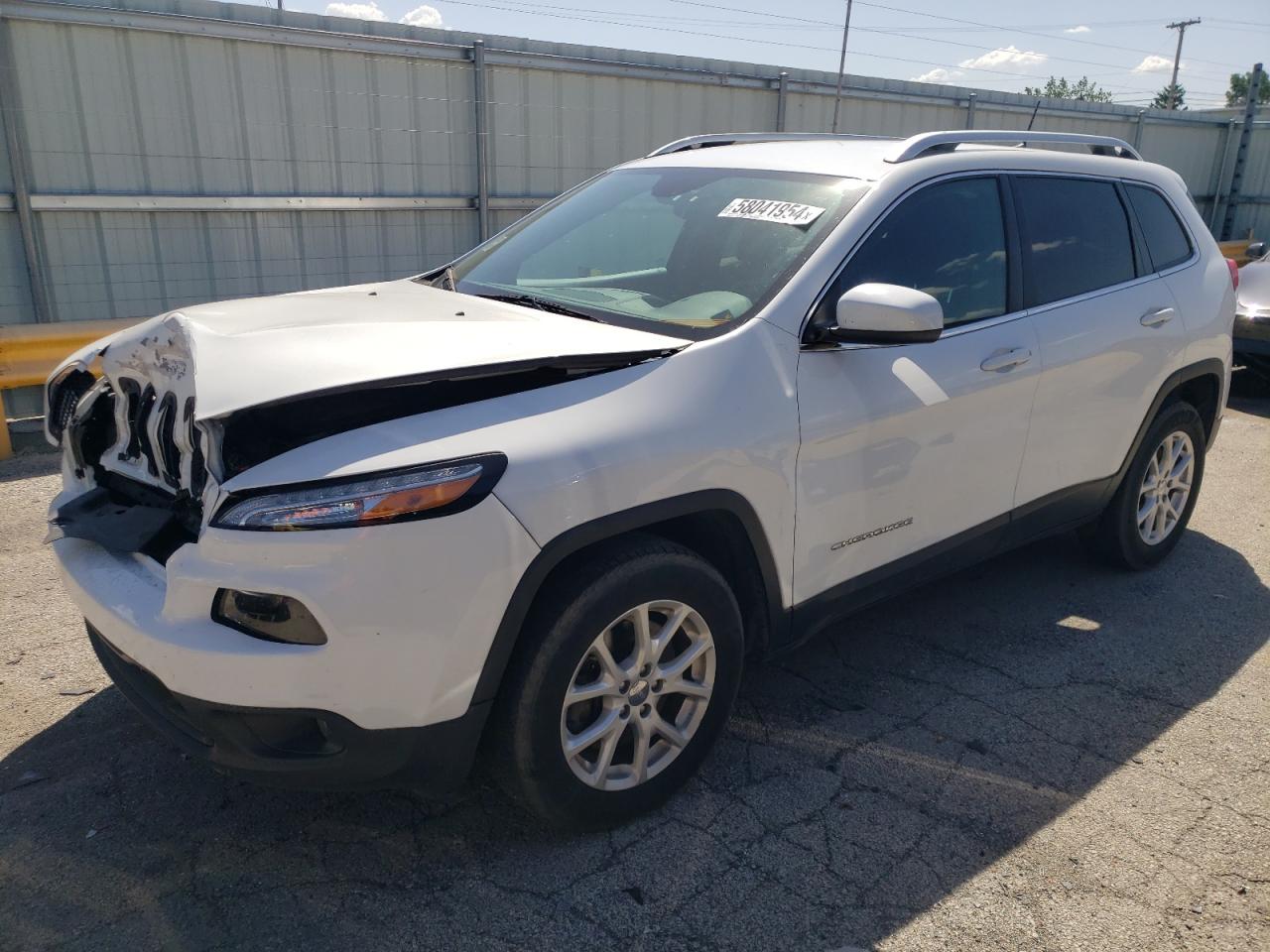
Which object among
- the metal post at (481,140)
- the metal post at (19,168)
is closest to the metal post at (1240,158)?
the metal post at (481,140)

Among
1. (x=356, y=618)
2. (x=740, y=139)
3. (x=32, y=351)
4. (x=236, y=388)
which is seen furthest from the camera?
(x=32, y=351)

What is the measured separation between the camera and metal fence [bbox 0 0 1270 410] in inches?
291

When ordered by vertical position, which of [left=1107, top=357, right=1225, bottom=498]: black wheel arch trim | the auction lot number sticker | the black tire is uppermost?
the auction lot number sticker

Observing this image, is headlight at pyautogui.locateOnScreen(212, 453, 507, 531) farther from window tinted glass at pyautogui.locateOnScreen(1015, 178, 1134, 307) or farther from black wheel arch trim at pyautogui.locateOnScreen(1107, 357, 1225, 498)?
black wheel arch trim at pyautogui.locateOnScreen(1107, 357, 1225, 498)

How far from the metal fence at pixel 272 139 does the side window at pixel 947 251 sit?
5.89 meters

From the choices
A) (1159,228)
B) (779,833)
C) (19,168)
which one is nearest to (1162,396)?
(1159,228)

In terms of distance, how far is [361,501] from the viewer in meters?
2.17

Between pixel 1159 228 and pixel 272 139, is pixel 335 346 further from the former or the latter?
pixel 272 139

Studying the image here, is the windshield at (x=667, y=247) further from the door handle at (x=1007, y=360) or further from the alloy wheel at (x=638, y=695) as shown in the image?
the alloy wheel at (x=638, y=695)

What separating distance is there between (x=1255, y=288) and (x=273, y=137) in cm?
875

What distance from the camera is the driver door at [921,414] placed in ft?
9.82

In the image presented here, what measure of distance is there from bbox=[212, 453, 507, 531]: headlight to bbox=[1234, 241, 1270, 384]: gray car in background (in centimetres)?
831

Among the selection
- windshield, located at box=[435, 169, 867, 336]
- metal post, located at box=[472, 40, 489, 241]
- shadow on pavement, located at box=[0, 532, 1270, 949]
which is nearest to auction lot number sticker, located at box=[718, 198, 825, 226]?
windshield, located at box=[435, 169, 867, 336]

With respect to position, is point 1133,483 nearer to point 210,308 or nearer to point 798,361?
point 798,361
